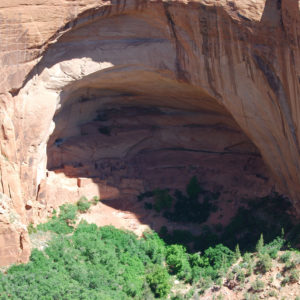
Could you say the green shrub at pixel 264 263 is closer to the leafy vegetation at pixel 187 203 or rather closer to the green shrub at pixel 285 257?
the green shrub at pixel 285 257

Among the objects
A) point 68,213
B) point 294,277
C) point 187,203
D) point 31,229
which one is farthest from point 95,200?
point 294,277

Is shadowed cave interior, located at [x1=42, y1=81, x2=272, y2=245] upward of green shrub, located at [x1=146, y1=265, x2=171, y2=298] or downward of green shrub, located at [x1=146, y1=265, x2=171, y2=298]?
upward

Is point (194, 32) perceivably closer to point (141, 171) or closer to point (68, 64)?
point (68, 64)

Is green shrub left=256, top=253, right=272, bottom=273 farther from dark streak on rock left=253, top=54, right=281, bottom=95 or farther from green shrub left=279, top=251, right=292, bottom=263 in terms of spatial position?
dark streak on rock left=253, top=54, right=281, bottom=95

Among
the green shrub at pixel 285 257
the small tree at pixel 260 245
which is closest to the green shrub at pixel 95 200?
the small tree at pixel 260 245

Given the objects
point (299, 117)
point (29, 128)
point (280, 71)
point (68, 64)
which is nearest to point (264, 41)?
point (280, 71)

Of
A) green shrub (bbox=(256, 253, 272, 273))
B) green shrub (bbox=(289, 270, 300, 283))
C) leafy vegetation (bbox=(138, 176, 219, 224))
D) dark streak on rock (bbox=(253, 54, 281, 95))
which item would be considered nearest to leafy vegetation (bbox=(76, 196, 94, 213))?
leafy vegetation (bbox=(138, 176, 219, 224))
